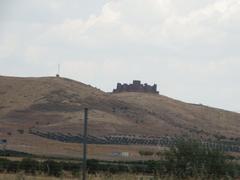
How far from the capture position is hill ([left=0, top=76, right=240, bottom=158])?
389 ft

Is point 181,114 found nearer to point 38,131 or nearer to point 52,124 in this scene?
point 52,124

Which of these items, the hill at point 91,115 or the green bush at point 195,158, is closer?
the green bush at point 195,158

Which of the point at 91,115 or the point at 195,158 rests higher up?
the point at 91,115

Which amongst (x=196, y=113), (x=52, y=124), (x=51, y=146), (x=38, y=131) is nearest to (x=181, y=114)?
(x=196, y=113)

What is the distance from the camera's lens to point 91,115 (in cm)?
13525

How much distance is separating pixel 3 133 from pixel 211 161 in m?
76.9

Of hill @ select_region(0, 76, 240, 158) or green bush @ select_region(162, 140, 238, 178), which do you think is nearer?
green bush @ select_region(162, 140, 238, 178)

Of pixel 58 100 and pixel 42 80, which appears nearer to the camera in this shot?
pixel 58 100

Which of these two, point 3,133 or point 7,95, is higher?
point 7,95

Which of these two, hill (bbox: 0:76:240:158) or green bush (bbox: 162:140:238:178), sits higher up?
hill (bbox: 0:76:240:158)

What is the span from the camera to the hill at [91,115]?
11869 cm

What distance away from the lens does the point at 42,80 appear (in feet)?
554

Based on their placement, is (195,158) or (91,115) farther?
(91,115)

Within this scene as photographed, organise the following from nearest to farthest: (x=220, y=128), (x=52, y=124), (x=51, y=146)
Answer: (x=51, y=146)
(x=52, y=124)
(x=220, y=128)
